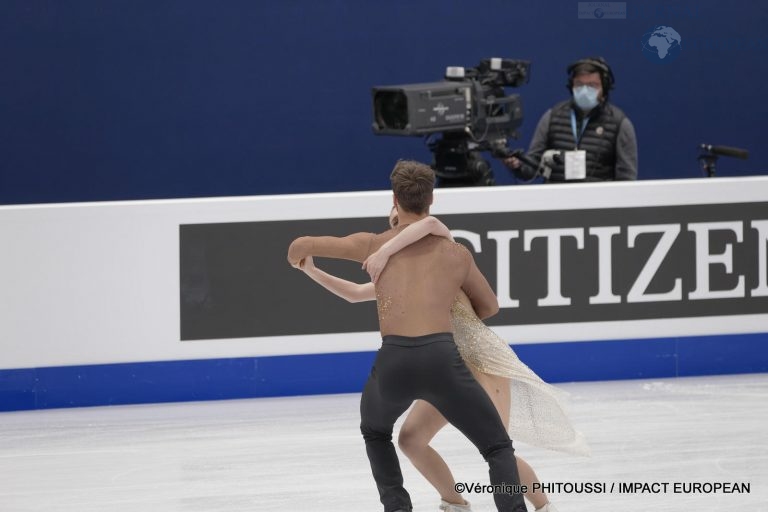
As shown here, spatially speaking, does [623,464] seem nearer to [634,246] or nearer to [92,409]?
[634,246]

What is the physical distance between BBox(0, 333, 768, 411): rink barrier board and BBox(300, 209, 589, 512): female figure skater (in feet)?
8.20

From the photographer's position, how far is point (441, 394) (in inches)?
156

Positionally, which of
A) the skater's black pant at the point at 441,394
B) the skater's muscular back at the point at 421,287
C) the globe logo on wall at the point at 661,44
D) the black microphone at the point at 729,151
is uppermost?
the globe logo on wall at the point at 661,44

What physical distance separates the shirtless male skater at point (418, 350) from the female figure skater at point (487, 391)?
5 centimetres

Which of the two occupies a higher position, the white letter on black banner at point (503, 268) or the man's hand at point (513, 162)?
the man's hand at point (513, 162)

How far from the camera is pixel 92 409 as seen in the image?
6785 millimetres

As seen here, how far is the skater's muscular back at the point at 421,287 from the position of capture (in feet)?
13.2

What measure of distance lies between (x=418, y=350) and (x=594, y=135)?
155 inches

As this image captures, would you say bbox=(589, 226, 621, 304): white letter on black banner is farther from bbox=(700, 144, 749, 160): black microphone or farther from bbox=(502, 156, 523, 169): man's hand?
bbox=(700, 144, 749, 160): black microphone

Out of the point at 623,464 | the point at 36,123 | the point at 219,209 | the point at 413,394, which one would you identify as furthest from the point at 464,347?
the point at 36,123

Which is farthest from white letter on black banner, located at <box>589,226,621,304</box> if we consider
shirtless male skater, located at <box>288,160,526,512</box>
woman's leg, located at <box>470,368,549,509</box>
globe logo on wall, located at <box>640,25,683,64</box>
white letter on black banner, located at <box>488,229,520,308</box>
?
globe logo on wall, located at <box>640,25,683,64</box>

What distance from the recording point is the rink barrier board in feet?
22.2

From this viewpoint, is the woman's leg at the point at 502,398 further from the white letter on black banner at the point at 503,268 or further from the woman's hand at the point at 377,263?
the white letter on black banner at the point at 503,268

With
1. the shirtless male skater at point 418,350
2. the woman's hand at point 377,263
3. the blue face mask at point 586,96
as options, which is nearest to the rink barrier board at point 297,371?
the blue face mask at point 586,96
